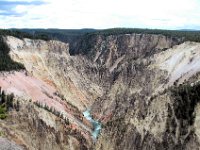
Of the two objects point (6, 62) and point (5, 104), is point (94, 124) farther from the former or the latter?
point (5, 104)

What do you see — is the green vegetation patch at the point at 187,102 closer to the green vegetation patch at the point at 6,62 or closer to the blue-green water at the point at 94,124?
the blue-green water at the point at 94,124

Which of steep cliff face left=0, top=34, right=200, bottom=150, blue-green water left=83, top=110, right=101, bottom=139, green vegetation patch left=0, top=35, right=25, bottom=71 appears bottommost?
blue-green water left=83, top=110, right=101, bottom=139

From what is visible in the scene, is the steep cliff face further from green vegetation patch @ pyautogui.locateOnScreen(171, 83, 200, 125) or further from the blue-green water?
the blue-green water

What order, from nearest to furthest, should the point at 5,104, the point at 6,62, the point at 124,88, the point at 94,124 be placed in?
the point at 5,104 < the point at 94,124 < the point at 6,62 < the point at 124,88

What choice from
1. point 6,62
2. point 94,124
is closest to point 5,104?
point 94,124

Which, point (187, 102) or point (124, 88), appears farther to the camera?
point (124, 88)

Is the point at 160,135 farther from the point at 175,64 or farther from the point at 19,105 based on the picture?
the point at 175,64

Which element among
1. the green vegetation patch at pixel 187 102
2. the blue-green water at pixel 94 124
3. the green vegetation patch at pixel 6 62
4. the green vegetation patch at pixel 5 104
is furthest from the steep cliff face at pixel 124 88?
the green vegetation patch at pixel 5 104

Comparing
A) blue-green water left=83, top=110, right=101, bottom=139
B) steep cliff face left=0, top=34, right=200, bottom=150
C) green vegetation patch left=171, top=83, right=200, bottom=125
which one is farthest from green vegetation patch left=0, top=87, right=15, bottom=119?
green vegetation patch left=171, top=83, right=200, bottom=125
